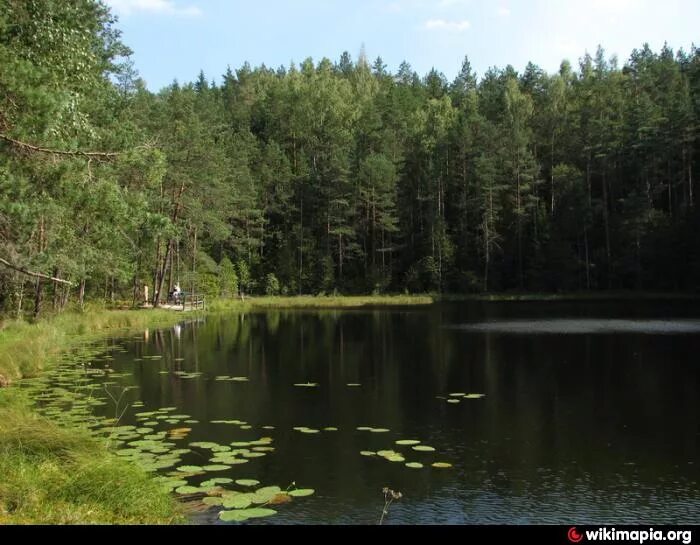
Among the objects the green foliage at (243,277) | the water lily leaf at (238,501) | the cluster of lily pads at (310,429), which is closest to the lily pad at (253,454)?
the cluster of lily pads at (310,429)

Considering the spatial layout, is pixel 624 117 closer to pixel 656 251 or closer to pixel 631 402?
pixel 656 251

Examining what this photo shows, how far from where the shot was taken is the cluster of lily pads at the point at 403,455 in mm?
9643

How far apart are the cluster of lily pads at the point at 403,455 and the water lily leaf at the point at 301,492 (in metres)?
1.72

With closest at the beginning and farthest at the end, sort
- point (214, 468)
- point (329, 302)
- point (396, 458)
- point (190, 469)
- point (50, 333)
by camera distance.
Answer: point (190, 469), point (214, 468), point (396, 458), point (50, 333), point (329, 302)

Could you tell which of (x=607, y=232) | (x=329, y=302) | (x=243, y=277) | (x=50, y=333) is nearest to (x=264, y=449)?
(x=50, y=333)

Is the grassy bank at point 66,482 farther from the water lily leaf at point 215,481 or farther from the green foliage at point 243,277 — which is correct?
the green foliage at point 243,277

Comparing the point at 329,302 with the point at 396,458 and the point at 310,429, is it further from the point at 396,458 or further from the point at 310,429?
the point at 396,458

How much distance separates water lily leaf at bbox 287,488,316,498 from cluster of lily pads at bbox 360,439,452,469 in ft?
5.64

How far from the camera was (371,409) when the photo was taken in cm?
1372

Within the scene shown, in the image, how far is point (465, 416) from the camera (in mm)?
13000

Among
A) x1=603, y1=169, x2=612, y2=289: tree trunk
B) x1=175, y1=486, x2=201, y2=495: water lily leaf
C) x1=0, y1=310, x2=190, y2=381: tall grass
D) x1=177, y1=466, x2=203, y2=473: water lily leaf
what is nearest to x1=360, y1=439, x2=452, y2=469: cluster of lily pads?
x1=177, y1=466, x2=203, y2=473: water lily leaf

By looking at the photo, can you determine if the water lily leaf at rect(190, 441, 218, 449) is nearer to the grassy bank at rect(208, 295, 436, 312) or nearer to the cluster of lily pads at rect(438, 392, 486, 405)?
the cluster of lily pads at rect(438, 392, 486, 405)

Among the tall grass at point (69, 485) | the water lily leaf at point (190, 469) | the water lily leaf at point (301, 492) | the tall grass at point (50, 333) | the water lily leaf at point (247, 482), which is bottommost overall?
the water lily leaf at point (301, 492)

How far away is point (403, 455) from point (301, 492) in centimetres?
228
